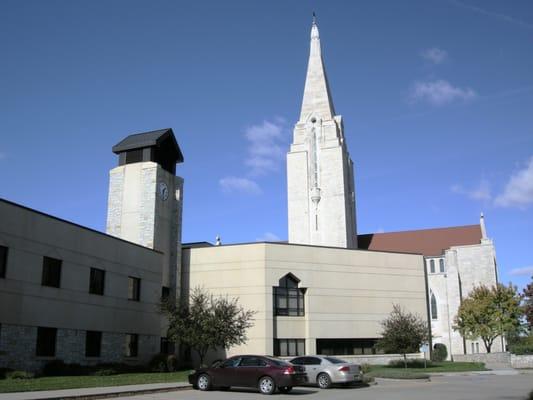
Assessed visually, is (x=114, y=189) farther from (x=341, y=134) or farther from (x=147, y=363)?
(x=341, y=134)

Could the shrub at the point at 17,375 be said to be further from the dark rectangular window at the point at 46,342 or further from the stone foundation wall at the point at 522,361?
the stone foundation wall at the point at 522,361

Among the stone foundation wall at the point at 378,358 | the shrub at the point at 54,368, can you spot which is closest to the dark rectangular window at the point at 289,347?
the stone foundation wall at the point at 378,358

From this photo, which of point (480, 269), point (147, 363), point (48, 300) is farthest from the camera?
point (480, 269)

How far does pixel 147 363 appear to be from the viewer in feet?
116

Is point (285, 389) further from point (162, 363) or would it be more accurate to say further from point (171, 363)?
point (171, 363)

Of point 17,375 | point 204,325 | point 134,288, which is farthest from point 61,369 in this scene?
point 134,288

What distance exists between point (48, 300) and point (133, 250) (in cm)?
858

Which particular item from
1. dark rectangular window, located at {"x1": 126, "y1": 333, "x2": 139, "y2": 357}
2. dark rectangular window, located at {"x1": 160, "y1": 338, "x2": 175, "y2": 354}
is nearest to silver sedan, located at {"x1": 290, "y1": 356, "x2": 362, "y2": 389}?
dark rectangular window, located at {"x1": 126, "y1": 333, "x2": 139, "y2": 357}

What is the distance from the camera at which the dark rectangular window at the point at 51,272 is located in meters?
28.4

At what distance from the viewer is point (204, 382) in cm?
2158

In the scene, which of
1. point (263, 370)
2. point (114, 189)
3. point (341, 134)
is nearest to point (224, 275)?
point (114, 189)

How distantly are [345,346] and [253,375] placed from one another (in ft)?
77.4

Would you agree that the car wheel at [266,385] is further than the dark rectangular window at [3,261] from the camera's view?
No

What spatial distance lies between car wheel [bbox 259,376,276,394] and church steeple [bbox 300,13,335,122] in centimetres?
5745
